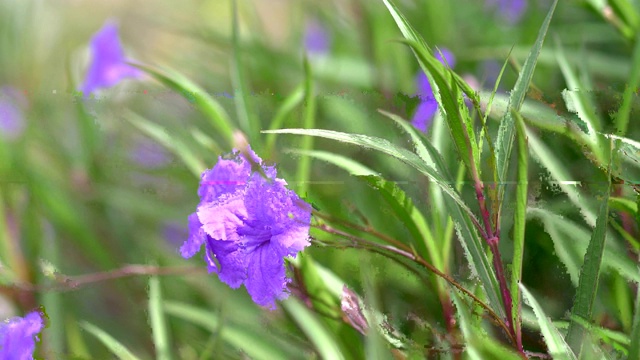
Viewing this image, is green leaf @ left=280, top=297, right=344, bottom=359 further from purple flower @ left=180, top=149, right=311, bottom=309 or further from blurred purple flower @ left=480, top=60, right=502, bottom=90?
blurred purple flower @ left=480, top=60, right=502, bottom=90

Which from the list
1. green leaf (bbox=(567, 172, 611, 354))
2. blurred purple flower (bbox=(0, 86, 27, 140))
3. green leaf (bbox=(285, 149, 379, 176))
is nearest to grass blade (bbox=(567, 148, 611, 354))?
green leaf (bbox=(567, 172, 611, 354))

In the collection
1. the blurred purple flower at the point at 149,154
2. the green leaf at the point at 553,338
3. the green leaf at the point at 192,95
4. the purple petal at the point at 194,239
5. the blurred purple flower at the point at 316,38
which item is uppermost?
the blurred purple flower at the point at 316,38

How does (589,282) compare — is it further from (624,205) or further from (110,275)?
(110,275)

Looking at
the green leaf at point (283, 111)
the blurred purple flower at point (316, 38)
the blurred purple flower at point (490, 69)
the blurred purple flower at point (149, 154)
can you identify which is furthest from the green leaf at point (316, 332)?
the blurred purple flower at point (316, 38)

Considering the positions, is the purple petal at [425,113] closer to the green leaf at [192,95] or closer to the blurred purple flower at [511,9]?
the green leaf at [192,95]

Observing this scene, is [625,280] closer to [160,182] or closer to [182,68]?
[160,182]

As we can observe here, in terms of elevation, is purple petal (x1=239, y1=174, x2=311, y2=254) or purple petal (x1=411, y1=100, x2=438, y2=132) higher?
purple petal (x1=411, y1=100, x2=438, y2=132)

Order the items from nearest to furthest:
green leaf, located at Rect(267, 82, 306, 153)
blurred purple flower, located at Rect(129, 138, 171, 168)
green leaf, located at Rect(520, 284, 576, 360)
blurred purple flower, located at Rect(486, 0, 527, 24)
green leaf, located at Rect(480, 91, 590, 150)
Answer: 1. green leaf, located at Rect(520, 284, 576, 360)
2. green leaf, located at Rect(480, 91, 590, 150)
3. green leaf, located at Rect(267, 82, 306, 153)
4. blurred purple flower, located at Rect(129, 138, 171, 168)
5. blurred purple flower, located at Rect(486, 0, 527, 24)
